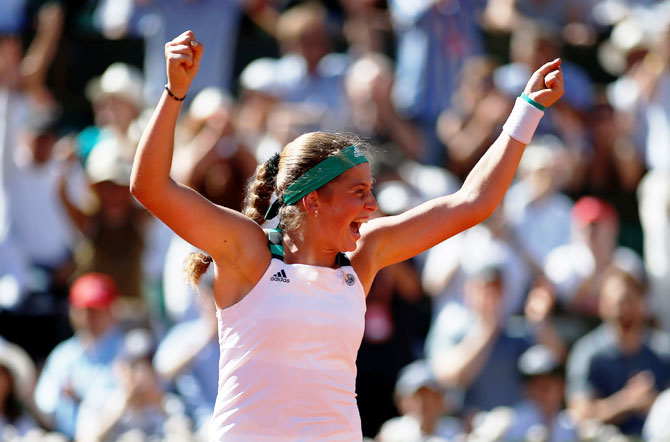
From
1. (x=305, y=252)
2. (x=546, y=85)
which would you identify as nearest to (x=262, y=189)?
(x=305, y=252)

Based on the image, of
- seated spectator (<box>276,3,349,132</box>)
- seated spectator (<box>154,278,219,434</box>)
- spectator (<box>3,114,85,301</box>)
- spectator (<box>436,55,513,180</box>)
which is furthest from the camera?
seated spectator (<box>276,3,349,132</box>)

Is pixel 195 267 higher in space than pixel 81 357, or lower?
higher

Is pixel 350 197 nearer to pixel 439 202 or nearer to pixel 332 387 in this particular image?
pixel 439 202

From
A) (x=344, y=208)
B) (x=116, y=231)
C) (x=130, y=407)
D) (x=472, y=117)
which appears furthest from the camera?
(x=472, y=117)

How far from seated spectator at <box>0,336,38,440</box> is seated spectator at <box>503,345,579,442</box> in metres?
2.53

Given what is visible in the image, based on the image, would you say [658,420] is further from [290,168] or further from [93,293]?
[290,168]

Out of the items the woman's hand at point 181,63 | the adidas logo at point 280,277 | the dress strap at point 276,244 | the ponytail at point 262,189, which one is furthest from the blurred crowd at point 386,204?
the woman's hand at point 181,63

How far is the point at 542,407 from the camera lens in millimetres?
6105

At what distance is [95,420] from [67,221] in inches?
82.2

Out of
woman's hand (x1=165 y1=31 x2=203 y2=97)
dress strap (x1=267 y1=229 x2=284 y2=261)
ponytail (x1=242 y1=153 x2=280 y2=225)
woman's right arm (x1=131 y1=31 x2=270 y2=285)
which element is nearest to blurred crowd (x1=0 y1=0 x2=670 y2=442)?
ponytail (x1=242 y1=153 x2=280 y2=225)

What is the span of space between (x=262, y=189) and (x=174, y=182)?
481 mm

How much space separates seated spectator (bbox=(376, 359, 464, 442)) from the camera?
5.83 meters

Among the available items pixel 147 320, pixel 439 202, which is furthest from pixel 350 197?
pixel 147 320

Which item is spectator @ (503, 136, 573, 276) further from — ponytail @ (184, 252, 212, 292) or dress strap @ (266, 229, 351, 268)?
ponytail @ (184, 252, 212, 292)
